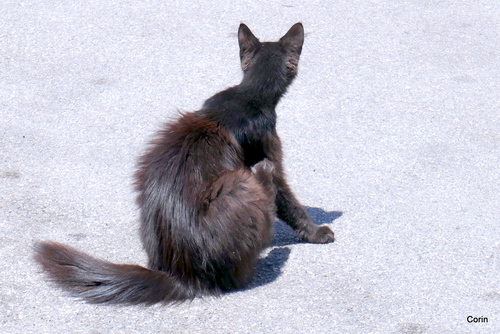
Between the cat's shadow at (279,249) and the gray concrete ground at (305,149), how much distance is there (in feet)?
0.05

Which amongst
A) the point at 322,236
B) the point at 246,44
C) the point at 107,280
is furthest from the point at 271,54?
the point at 107,280

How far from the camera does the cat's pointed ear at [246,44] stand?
4.83 metres

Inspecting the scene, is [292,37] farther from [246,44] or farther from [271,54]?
[246,44]

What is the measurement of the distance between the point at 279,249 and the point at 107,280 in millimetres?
1302

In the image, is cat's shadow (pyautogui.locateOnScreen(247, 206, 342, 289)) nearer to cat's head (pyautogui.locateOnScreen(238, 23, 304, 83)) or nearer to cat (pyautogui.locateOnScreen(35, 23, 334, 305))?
cat (pyautogui.locateOnScreen(35, 23, 334, 305))

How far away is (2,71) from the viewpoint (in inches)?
277

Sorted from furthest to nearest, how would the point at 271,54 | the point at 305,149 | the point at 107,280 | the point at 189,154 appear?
the point at 305,149 → the point at 271,54 → the point at 189,154 → the point at 107,280

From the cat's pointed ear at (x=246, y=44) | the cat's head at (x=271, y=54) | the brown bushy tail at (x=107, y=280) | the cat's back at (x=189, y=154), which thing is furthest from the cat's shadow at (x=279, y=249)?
the cat's pointed ear at (x=246, y=44)

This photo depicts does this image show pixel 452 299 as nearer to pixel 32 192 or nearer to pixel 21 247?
pixel 21 247

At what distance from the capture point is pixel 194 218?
155 inches

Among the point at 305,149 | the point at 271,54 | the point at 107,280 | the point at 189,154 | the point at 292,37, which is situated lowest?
the point at 107,280

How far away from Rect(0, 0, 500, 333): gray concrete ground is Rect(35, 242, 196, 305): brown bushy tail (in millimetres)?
78

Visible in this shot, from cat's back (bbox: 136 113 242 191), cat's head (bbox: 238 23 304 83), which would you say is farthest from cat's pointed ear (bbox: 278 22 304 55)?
cat's back (bbox: 136 113 242 191)

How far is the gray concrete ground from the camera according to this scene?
394cm
